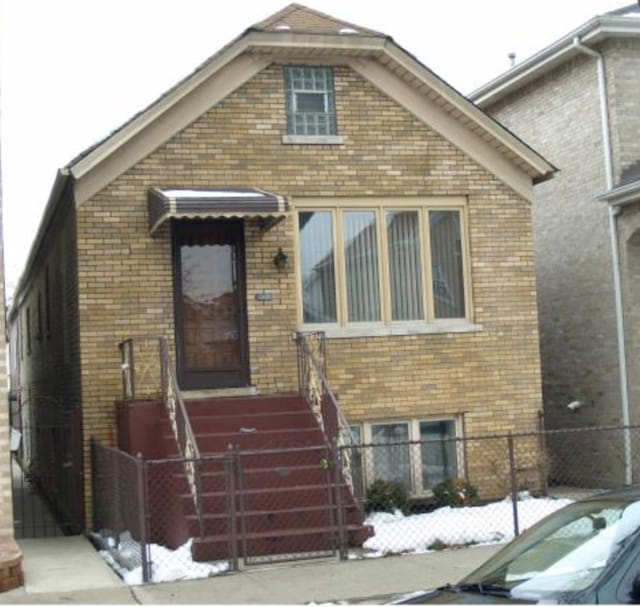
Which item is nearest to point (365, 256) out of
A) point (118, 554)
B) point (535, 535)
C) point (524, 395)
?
point (524, 395)

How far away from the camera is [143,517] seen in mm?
9492

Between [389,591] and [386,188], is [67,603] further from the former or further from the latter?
[386,188]

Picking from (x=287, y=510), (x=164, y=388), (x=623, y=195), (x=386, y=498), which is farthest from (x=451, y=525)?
(x=623, y=195)

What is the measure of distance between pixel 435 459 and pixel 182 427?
426 cm

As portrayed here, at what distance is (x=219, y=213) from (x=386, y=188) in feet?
9.94

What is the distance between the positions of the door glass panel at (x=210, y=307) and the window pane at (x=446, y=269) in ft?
9.84

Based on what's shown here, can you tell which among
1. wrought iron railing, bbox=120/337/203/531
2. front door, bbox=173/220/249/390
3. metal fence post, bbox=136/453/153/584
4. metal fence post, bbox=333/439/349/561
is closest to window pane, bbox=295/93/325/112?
front door, bbox=173/220/249/390

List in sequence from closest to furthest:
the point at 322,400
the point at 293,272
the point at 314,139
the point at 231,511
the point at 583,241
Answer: the point at 231,511, the point at 322,400, the point at 293,272, the point at 314,139, the point at 583,241

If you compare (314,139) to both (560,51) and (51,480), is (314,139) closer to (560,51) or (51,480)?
(560,51)

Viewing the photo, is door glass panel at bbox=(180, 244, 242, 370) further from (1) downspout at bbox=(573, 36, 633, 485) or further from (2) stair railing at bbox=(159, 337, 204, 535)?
(1) downspout at bbox=(573, 36, 633, 485)

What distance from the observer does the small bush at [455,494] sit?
13.5m

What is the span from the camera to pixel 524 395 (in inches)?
572

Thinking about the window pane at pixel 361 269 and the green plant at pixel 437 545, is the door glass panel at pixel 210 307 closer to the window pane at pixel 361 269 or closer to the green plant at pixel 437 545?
the window pane at pixel 361 269

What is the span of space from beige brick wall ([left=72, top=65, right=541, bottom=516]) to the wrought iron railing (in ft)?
1.02
